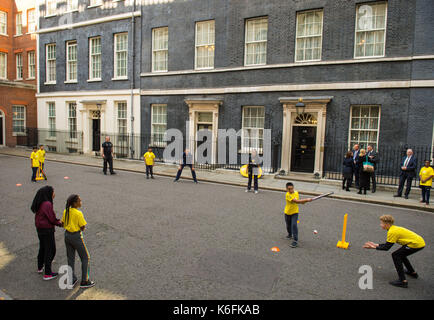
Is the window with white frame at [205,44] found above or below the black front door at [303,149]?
above

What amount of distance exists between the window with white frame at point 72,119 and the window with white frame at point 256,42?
1504cm

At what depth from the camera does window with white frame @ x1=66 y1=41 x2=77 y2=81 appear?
2361 cm

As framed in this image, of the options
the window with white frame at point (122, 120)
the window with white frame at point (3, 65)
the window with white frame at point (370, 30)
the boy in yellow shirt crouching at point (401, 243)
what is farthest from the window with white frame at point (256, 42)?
the window with white frame at point (3, 65)

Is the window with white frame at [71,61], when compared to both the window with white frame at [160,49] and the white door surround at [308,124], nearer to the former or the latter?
the window with white frame at [160,49]

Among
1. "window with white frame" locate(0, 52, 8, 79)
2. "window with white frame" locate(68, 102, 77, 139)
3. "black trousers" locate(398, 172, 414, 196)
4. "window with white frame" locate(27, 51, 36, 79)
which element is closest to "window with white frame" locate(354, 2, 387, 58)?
"black trousers" locate(398, 172, 414, 196)

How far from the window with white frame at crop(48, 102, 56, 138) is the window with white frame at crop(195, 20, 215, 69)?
14517 millimetres

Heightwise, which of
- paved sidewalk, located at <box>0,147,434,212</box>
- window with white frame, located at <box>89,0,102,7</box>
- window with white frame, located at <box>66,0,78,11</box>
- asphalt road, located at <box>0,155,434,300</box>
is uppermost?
window with white frame, located at <box>66,0,78,11</box>

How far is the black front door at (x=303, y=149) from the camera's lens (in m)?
15.2

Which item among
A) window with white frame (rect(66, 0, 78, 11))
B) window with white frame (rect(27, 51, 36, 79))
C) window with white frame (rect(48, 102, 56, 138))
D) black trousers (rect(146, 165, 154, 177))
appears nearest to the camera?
black trousers (rect(146, 165, 154, 177))

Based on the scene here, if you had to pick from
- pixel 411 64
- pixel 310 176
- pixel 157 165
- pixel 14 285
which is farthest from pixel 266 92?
pixel 14 285

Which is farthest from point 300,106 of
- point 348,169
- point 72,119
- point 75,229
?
point 72,119

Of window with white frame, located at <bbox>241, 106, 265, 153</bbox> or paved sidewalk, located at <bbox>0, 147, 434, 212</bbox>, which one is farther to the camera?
window with white frame, located at <bbox>241, 106, 265, 153</bbox>

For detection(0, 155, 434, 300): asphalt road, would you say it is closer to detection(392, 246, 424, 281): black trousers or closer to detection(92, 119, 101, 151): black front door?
detection(392, 246, 424, 281): black trousers

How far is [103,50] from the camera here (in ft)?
71.3
